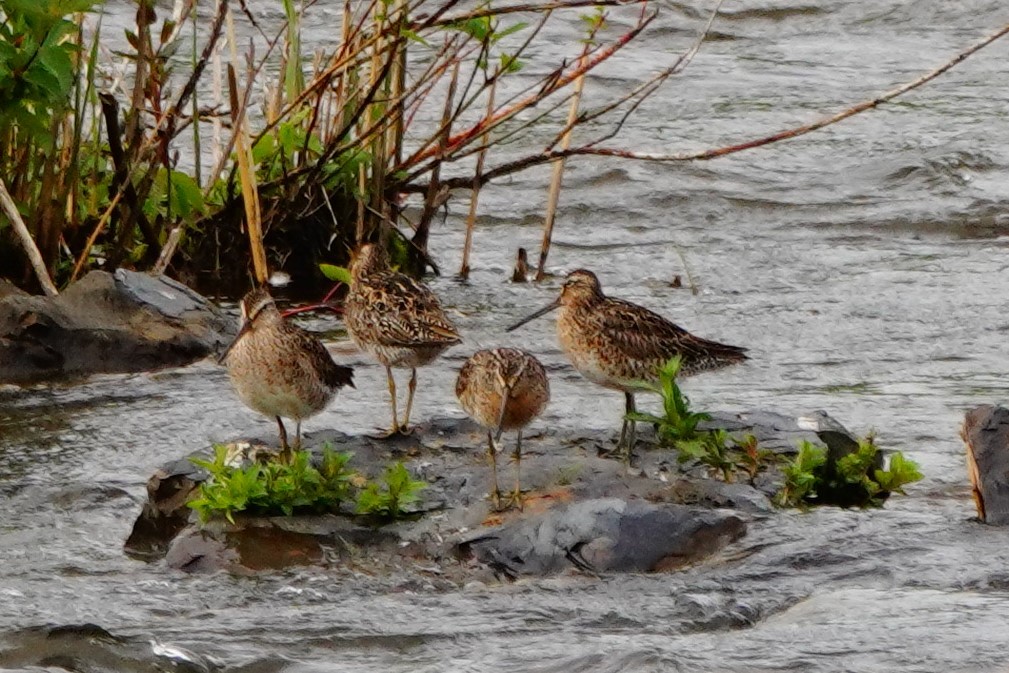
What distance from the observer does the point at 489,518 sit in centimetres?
686

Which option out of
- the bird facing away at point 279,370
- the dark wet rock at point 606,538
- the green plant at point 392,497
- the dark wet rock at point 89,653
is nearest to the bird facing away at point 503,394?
the green plant at point 392,497

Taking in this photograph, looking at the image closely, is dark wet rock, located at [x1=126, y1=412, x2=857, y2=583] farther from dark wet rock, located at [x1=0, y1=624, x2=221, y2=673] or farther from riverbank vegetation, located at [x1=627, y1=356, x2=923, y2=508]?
dark wet rock, located at [x1=0, y1=624, x2=221, y2=673]

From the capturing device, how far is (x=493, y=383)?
7242mm

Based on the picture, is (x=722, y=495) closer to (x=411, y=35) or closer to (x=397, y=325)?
(x=397, y=325)

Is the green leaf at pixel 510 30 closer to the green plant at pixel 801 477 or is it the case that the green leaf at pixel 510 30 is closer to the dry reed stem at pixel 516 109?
the dry reed stem at pixel 516 109

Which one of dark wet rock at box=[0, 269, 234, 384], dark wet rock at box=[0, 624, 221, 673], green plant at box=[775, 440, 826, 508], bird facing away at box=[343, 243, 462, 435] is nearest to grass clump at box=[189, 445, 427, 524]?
dark wet rock at box=[0, 624, 221, 673]

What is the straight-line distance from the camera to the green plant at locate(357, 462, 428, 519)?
22.5 feet

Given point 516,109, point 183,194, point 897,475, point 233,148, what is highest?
point 516,109

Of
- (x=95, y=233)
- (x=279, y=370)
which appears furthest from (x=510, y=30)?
(x=279, y=370)

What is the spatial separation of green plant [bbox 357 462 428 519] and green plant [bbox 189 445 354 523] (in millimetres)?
113

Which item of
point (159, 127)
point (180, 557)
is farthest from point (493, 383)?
point (159, 127)

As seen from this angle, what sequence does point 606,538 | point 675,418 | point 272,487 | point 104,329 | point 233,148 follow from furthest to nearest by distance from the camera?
1. point 233,148
2. point 104,329
3. point 675,418
4. point 272,487
5. point 606,538

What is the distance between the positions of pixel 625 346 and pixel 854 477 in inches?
52.0

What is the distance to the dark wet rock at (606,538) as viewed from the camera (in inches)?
253
